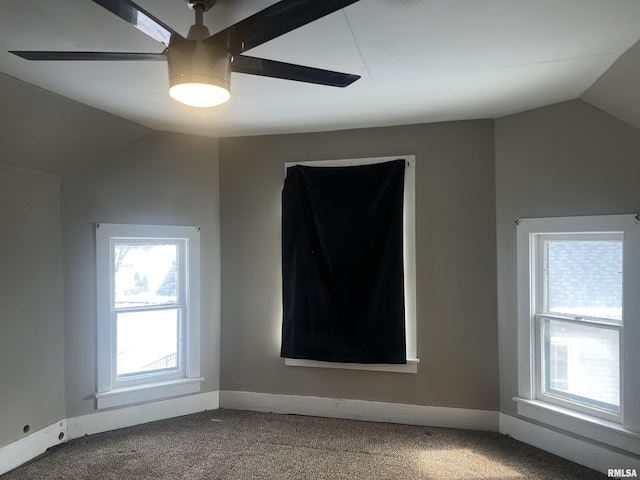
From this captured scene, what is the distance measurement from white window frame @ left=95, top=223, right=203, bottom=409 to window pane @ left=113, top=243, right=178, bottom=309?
6 cm

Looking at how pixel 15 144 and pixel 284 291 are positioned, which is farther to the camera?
pixel 284 291

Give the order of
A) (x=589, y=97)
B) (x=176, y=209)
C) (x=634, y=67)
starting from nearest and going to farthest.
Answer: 1. (x=634, y=67)
2. (x=589, y=97)
3. (x=176, y=209)

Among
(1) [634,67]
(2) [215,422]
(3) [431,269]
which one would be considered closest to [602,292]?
(3) [431,269]

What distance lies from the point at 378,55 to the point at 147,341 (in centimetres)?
280

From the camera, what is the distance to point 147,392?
3.41m

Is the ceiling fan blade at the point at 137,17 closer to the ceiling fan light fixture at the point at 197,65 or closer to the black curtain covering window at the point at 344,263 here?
the ceiling fan light fixture at the point at 197,65

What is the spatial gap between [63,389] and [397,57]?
10.5 feet

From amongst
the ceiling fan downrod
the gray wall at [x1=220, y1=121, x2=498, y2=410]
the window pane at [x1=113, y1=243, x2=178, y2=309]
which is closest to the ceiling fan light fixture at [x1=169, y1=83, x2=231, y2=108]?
the ceiling fan downrod

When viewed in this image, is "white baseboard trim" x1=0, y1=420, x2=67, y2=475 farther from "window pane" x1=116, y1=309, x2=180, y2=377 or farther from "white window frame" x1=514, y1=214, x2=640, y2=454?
"white window frame" x1=514, y1=214, x2=640, y2=454

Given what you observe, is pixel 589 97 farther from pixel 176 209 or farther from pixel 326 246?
pixel 176 209

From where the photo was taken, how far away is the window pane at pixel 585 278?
2627 millimetres

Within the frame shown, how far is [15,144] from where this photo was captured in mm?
2637

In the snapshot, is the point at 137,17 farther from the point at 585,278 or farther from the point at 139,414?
the point at 139,414

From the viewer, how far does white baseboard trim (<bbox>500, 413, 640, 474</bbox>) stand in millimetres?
2521
